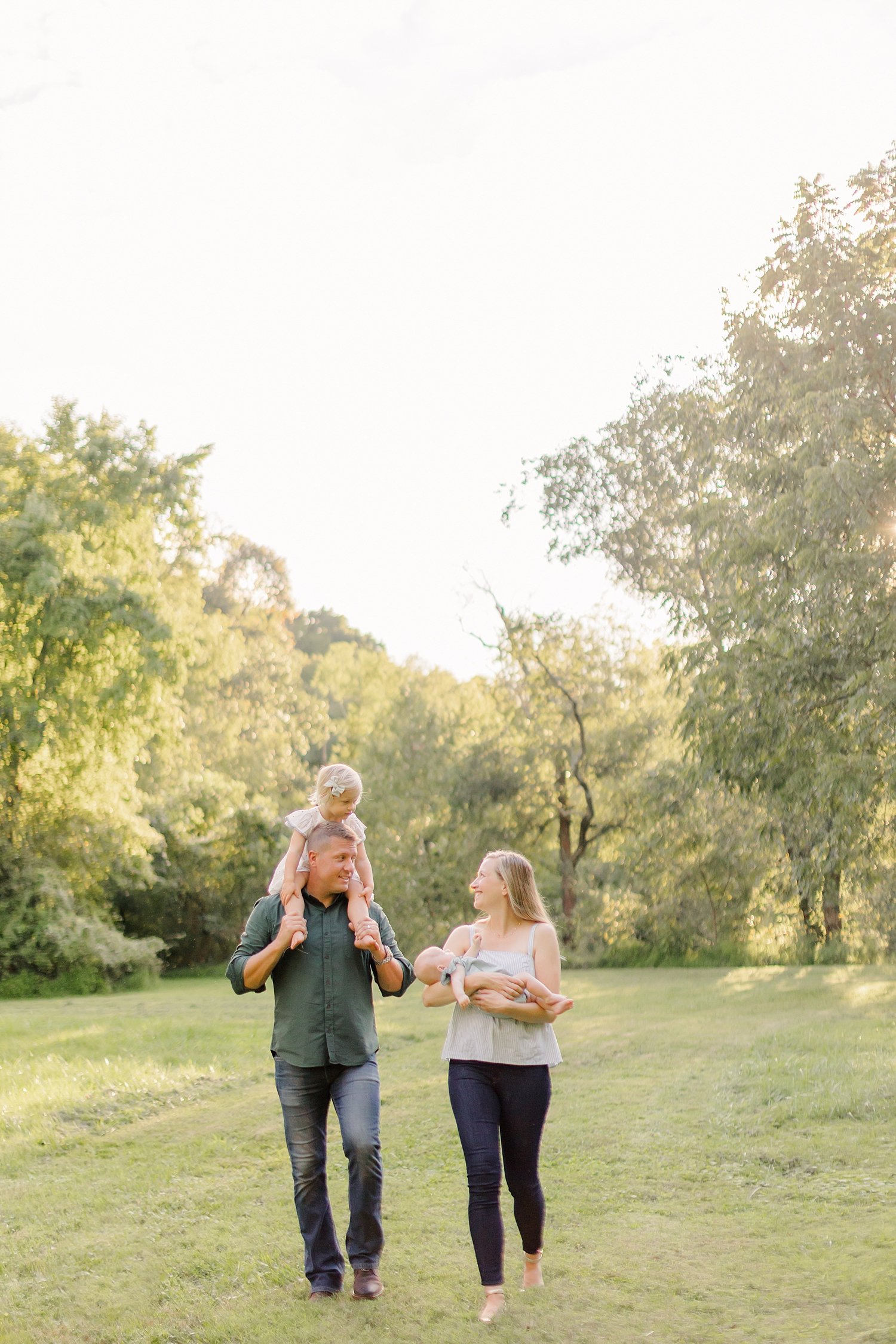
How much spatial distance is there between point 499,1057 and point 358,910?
2.76 feet

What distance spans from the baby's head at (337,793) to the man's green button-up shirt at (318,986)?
385 millimetres

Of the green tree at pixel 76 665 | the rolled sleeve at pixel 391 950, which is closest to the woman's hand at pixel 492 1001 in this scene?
the rolled sleeve at pixel 391 950

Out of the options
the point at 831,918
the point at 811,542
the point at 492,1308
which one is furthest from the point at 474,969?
the point at 831,918

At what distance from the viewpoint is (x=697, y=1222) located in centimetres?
640

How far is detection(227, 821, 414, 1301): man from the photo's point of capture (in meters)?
5.07

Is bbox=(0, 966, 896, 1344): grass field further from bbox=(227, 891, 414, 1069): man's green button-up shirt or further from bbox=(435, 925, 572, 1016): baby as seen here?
bbox=(435, 925, 572, 1016): baby

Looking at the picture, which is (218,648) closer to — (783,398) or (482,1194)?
(783,398)

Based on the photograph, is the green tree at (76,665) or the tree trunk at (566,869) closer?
the green tree at (76,665)

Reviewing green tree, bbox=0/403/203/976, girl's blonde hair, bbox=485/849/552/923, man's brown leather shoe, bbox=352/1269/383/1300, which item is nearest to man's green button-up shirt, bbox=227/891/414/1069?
girl's blonde hair, bbox=485/849/552/923

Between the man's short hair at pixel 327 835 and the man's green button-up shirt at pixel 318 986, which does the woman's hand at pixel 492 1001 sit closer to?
the man's green button-up shirt at pixel 318 986

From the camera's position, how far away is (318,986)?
16.9ft

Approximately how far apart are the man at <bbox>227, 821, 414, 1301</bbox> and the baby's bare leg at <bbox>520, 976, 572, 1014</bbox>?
623 mm

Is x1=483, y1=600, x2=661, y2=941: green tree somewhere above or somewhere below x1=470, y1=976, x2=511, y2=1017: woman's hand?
above

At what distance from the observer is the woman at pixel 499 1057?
489cm
